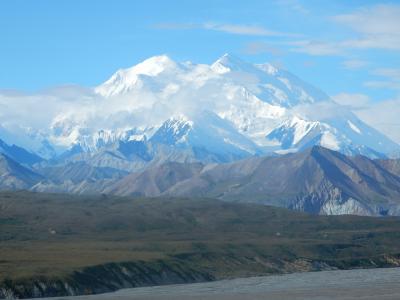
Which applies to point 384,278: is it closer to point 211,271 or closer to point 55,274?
point 211,271

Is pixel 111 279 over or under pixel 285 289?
under

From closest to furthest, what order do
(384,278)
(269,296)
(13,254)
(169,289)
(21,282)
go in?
1. (269,296)
2. (21,282)
3. (169,289)
4. (384,278)
5. (13,254)

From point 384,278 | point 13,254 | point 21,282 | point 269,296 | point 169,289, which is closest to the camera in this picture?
point 269,296

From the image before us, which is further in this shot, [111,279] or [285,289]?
[111,279]

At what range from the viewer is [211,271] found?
650ft

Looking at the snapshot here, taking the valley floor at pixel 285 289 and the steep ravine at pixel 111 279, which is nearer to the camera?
the valley floor at pixel 285 289

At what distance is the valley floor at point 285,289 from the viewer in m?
145

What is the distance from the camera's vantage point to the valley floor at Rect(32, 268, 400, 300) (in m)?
145

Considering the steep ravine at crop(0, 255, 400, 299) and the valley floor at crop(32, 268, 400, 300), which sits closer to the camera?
the valley floor at crop(32, 268, 400, 300)

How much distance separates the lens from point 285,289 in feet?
522

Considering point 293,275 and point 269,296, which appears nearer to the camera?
point 269,296

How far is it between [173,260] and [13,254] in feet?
99.2

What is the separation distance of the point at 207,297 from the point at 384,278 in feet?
148

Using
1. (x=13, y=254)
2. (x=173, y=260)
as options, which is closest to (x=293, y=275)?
(x=173, y=260)
